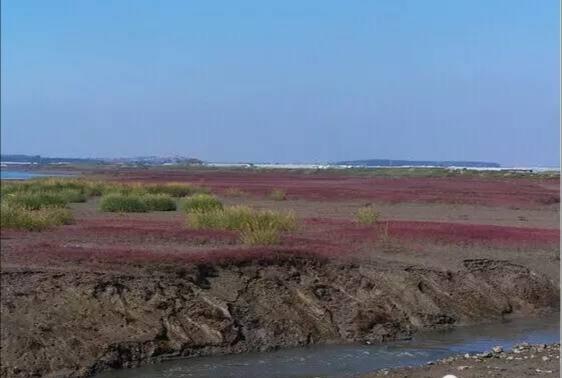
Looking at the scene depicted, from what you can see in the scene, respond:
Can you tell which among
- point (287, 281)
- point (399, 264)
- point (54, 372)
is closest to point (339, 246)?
point (399, 264)

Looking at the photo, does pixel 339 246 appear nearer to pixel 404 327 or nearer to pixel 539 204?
pixel 404 327

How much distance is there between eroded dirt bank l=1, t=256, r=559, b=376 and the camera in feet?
45.9

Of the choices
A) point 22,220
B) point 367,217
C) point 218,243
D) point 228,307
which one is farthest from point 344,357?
point 367,217

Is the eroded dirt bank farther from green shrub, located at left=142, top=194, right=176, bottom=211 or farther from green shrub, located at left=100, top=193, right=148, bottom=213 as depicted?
green shrub, located at left=142, top=194, right=176, bottom=211

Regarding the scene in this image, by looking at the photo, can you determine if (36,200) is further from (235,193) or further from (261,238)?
(235,193)

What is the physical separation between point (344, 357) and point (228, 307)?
2.88 meters

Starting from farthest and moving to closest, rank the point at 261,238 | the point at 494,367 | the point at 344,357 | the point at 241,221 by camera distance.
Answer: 1. the point at 241,221
2. the point at 261,238
3. the point at 344,357
4. the point at 494,367

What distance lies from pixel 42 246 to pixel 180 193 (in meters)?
38.0

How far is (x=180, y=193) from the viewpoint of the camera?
2301 inches

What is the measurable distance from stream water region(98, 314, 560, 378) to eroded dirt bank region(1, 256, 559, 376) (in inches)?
17.7

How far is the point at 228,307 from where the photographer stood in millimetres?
16750

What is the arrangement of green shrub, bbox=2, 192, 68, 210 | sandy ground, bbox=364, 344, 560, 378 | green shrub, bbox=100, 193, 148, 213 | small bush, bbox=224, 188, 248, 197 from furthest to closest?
small bush, bbox=224, 188, 248, 197 < green shrub, bbox=100, 193, 148, 213 < green shrub, bbox=2, 192, 68, 210 < sandy ground, bbox=364, 344, 560, 378

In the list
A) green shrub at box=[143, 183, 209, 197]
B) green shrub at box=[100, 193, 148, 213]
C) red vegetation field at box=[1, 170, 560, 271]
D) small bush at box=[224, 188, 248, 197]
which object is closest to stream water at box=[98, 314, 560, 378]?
red vegetation field at box=[1, 170, 560, 271]

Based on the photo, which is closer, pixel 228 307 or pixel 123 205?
pixel 228 307
